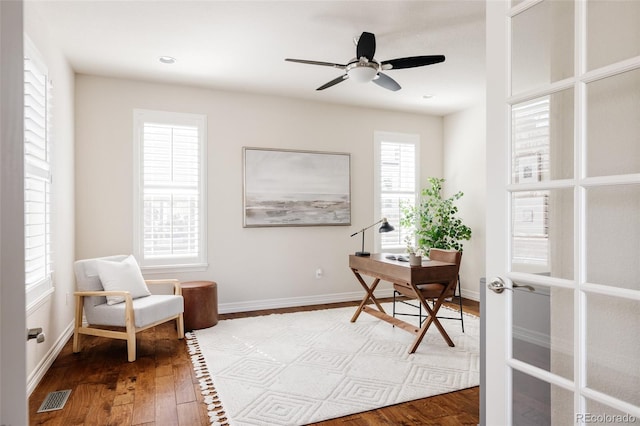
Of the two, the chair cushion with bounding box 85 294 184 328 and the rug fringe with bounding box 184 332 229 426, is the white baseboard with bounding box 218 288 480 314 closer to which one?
the rug fringe with bounding box 184 332 229 426

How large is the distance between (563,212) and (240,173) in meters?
3.95

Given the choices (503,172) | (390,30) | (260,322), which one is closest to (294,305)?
(260,322)

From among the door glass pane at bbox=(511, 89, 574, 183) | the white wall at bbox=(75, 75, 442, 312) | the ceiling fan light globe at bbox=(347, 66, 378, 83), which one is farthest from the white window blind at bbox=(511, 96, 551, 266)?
the white wall at bbox=(75, 75, 442, 312)

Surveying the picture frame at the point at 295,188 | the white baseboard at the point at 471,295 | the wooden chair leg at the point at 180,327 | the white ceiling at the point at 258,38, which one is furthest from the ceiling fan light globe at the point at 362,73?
the white baseboard at the point at 471,295

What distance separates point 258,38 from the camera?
3.35 metres

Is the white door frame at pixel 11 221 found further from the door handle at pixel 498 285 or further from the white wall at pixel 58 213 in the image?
the white wall at pixel 58 213

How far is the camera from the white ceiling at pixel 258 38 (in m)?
2.88

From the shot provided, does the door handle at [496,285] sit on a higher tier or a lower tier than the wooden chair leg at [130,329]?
higher

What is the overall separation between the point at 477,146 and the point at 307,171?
2.37 m

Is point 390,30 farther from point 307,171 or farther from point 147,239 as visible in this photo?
point 147,239

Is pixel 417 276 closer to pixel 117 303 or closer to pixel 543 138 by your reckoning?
pixel 543 138

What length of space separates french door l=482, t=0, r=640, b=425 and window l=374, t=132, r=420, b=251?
3.98 m

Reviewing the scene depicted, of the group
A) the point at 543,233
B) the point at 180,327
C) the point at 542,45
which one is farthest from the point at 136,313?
the point at 542,45

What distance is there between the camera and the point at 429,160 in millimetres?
5961
